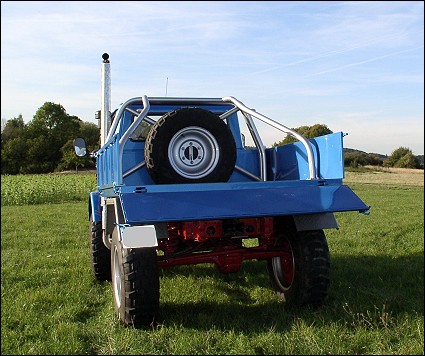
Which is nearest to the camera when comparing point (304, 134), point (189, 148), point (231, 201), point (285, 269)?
point (231, 201)

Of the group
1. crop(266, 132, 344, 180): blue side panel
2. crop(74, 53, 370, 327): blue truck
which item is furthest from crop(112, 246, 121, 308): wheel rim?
crop(266, 132, 344, 180): blue side panel

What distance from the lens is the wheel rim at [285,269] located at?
188 inches

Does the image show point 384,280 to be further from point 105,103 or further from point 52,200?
point 52,200

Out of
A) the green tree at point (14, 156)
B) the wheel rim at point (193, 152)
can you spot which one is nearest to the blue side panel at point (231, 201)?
the wheel rim at point (193, 152)

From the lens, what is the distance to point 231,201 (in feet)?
12.5

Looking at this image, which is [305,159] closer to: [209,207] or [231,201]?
[231,201]

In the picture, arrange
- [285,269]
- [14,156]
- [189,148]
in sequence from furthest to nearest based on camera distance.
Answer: [14,156], [285,269], [189,148]

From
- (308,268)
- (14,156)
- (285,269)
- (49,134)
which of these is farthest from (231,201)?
(49,134)

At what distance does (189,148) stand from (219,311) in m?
1.56

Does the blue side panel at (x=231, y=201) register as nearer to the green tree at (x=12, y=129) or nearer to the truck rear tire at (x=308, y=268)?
the truck rear tire at (x=308, y=268)

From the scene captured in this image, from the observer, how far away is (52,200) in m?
20.2

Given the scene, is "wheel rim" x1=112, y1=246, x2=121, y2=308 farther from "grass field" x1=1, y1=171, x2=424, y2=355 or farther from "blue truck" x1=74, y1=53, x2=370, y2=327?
"grass field" x1=1, y1=171, x2=424, y2=355

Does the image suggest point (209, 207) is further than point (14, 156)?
No

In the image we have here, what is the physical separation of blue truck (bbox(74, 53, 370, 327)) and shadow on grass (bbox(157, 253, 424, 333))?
259mm
